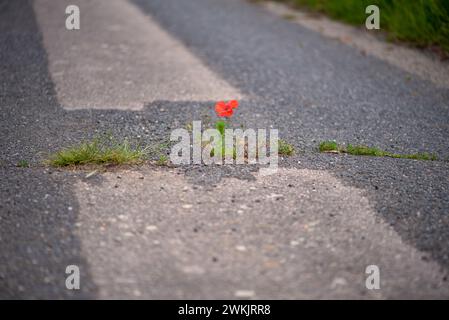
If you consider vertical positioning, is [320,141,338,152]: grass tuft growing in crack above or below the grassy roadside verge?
below

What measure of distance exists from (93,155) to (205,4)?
216 inches

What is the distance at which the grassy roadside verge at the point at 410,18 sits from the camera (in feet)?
17.3

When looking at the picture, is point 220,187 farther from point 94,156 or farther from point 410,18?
point 410,18

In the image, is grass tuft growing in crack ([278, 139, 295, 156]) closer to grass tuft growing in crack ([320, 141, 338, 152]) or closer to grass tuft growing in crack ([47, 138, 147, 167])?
grass tuft growing in crack ([320, 141, 338, 152])

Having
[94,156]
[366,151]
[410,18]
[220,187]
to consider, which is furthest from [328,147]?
[410,18]

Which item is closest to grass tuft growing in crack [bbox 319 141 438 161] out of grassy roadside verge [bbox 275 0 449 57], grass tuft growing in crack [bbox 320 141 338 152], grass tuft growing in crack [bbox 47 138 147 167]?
grass tuft growing in crack [bbox 320 141 338 152]

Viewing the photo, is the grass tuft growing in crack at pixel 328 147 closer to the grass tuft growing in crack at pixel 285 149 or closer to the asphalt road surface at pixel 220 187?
the asphalt road surface at pixel 220 187

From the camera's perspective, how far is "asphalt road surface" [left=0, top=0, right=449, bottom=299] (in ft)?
7.02

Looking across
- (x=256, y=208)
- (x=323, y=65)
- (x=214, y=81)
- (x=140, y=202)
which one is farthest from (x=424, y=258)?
(x=323, y=65)

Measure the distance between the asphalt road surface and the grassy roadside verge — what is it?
28.7 inches

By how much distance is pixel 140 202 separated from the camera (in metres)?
2.65

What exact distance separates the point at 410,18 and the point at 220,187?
4.12 meters

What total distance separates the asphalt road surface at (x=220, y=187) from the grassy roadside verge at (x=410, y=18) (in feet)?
2.39
